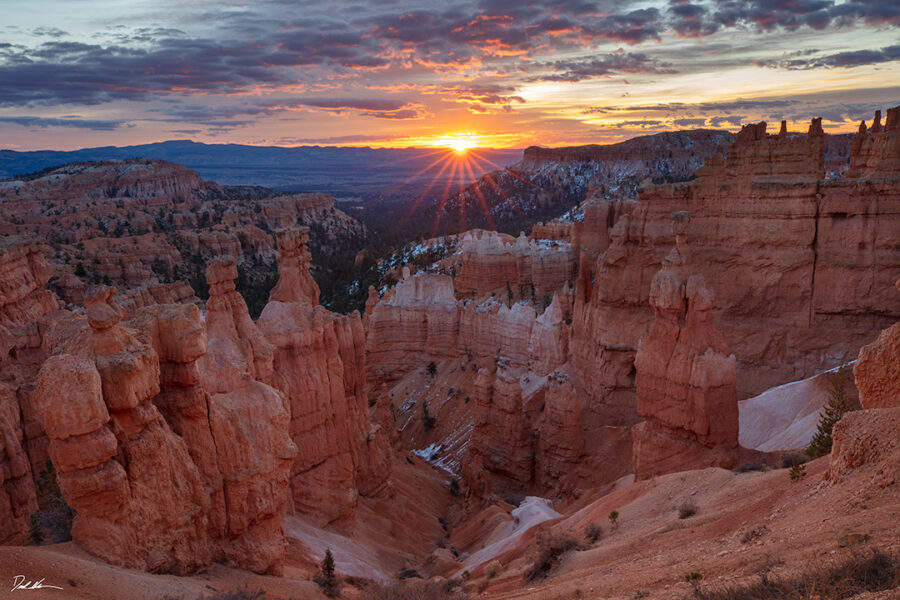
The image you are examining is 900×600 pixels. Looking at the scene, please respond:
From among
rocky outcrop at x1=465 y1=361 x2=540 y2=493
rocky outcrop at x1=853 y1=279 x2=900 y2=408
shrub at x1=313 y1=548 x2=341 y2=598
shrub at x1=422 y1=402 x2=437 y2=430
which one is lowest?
shrub at x1=422 y1=402 x2=437 y2=430

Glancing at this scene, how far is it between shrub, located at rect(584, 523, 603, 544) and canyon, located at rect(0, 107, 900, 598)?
632 mm

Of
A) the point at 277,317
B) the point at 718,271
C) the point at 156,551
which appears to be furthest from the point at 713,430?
the point at 156,551

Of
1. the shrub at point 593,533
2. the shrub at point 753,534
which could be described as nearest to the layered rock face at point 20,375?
the shrub at point 593,533

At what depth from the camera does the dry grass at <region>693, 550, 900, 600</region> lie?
17.7 feet

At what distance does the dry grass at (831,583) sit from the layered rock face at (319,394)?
12723mm

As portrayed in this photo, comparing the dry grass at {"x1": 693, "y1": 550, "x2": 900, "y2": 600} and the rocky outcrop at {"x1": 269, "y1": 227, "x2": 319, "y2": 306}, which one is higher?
the rocky outcrop at {"x1": 269, "y1": 227, "x2": 319, "y2": 306}

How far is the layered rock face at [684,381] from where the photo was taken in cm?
1655

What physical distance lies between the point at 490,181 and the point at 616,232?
12455 cm

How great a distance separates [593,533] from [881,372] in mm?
6057

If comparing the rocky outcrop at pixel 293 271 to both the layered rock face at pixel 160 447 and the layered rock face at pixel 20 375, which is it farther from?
the layered rock face at pixel 160 447

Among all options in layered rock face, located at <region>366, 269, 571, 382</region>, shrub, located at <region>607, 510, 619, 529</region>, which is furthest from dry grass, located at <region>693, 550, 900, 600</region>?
layered rock face, located at <region>366, 269, 571, 382</region>

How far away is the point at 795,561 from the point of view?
21.5 ft

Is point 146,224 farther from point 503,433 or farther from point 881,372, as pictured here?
point 881,372

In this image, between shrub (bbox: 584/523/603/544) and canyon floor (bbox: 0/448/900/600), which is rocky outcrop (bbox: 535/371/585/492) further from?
shrub (bbox: 584/523/603/544)
